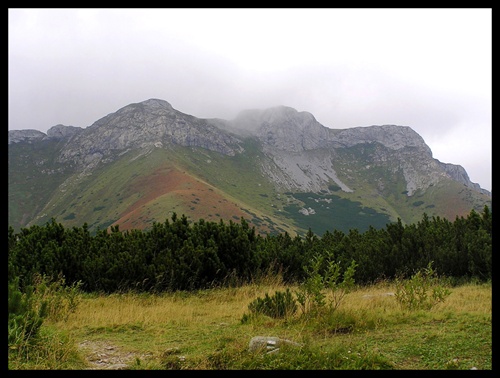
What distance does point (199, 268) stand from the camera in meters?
12.8

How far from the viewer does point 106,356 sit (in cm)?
616

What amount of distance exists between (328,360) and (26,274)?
974cm

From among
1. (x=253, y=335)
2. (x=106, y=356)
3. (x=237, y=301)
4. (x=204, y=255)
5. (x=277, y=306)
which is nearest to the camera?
(x=106, y=356)

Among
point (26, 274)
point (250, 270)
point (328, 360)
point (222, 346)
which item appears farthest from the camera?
point (250, 270)

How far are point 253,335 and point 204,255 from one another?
20.8ft

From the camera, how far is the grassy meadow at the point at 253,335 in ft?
17.6

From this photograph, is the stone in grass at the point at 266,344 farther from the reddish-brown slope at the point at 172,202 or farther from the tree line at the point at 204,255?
the reddish-brown slope at the point at 172,202

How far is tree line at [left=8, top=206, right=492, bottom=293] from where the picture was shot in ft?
40.4

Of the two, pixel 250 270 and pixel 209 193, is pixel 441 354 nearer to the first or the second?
pixel 250 270

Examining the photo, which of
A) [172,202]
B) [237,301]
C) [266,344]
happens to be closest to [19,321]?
[266,344]

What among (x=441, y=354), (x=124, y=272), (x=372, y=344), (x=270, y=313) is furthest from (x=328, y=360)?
(x=124, y=272)

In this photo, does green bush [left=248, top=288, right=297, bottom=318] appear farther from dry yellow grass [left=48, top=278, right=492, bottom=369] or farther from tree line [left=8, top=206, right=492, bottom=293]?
tree line [left=8, top=206, right=492, bottom=293]

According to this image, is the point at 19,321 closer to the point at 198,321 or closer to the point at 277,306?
the point at 198,321

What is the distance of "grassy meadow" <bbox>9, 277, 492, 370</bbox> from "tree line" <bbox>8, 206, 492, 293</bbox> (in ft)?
4.96
